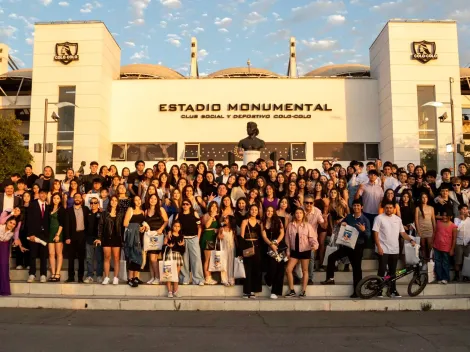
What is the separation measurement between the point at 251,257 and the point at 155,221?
1.96 meters

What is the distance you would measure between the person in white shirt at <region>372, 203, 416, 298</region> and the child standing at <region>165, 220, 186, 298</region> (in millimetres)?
3603

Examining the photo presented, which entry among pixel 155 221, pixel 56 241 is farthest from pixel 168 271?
pixel 56 241

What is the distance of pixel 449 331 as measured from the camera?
20.5ft

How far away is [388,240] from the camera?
26.9 feet

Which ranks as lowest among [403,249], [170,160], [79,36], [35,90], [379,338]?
[379,338]

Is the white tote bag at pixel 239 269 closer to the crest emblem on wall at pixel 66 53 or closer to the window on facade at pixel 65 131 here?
the window on facade at pixel 65 131

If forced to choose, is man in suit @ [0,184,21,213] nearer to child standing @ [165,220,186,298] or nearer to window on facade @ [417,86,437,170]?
child standing @ [165,220,186,298]

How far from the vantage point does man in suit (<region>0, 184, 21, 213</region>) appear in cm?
943

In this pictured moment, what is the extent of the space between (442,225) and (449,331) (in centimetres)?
297

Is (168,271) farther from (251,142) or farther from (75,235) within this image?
(251,142)

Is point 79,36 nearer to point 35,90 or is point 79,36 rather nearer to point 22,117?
point 35,90

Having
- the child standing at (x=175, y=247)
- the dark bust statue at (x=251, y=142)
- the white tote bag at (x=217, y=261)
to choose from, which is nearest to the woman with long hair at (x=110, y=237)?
the child standing at (x=175, y=247)

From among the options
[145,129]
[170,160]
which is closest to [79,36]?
[145,129]

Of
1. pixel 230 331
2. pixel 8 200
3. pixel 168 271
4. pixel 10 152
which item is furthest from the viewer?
pixel 10 152
